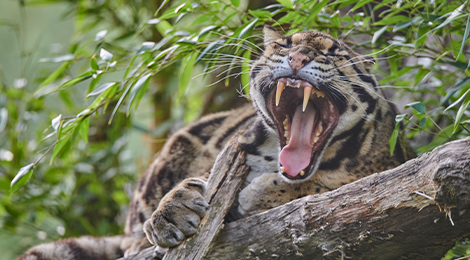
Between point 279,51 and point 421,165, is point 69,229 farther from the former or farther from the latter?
point 421,165

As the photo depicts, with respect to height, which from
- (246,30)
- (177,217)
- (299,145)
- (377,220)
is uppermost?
(246,30)

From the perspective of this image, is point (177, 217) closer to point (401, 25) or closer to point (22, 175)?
point (22, 175)

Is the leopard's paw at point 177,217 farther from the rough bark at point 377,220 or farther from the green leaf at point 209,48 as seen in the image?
the green leaf at point 209,48

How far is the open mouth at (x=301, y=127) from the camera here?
7.64 ft

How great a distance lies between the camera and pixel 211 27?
2.51 meters

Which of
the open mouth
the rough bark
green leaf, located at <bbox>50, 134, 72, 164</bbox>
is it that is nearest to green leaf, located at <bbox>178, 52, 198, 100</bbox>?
the open mouth

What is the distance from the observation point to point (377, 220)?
1.80 m

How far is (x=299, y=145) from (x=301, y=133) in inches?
3.1

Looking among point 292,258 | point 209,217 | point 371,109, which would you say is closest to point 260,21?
point 371,109

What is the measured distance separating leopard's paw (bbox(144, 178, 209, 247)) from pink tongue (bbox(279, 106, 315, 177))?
18.5 inches

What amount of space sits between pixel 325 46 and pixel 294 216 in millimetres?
986

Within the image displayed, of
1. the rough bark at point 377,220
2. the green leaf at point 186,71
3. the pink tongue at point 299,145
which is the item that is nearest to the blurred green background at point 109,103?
the green leaf at point 186,71

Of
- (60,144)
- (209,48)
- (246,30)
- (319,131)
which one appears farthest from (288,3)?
(60,144)

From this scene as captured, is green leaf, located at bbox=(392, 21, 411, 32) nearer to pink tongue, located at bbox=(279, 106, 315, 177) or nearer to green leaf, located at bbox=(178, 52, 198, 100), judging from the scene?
pink tongue, located at bbox=(279, 106, 315, 177)
